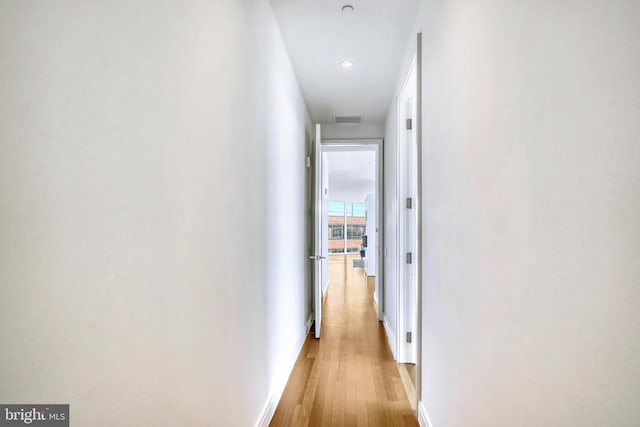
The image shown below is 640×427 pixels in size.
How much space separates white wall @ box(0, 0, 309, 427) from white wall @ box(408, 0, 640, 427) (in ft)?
3.21

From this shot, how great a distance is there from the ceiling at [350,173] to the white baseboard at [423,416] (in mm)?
5503

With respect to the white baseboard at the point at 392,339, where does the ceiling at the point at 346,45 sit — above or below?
above

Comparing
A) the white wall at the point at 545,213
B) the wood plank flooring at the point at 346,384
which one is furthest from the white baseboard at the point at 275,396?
the white wall at the point at 545,213

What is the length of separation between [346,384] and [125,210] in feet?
8.05

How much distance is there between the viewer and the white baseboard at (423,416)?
78.4 inches

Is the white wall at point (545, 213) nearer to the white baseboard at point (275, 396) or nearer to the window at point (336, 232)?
the white baseboard at point (275, 396)

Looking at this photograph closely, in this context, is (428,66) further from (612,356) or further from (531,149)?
(612,356)

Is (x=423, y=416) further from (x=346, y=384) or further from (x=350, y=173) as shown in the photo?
(x=350, y=173)

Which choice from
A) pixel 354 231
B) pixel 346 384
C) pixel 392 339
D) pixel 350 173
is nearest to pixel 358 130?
pixel 392 339

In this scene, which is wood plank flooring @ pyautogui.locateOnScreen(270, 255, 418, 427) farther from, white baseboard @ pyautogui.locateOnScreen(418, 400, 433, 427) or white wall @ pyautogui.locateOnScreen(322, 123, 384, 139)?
white wall @ pyautogui.locateOnScreen(322, 123, 384, 139)

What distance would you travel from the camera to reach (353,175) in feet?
33.9

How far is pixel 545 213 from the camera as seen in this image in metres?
0.81

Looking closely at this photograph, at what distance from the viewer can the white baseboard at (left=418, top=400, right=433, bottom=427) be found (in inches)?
78.4

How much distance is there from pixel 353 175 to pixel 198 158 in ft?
30.3
